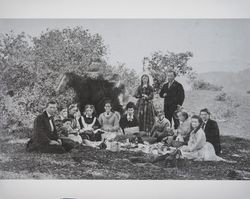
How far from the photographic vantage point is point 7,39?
12.8ft

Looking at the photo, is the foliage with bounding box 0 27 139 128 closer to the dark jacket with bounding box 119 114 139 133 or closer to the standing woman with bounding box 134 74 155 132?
the standing woman with bounding box 134 74 155 132

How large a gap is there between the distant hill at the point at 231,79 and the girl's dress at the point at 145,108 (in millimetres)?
542

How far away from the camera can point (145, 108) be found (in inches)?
153

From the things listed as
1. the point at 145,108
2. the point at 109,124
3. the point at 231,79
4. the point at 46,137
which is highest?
the point at 231,79

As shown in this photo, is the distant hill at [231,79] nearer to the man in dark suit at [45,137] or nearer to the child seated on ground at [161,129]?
the child seated on ground at [161,129]

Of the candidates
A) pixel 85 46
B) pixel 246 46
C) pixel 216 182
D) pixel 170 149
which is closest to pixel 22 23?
pixel 85 46

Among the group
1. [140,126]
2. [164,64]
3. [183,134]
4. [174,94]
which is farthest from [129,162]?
[164,64]

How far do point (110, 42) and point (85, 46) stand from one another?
0.26 m

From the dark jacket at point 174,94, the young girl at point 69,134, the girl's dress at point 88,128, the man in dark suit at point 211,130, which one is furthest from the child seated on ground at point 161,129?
the young girl at point 69,134

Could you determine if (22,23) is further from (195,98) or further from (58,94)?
(195,98)

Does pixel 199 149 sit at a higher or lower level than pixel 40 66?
lower

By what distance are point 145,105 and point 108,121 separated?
16.0 inches

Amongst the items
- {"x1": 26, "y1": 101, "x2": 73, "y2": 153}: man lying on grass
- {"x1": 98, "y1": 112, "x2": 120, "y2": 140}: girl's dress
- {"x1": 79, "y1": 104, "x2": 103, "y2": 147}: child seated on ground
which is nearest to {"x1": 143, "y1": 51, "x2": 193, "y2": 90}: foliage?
{"x1": 98, "y1": 112, "x2": 120, "y2": 140}: girl's dress

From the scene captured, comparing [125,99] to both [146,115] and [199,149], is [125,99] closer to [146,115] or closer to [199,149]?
[146,115]
